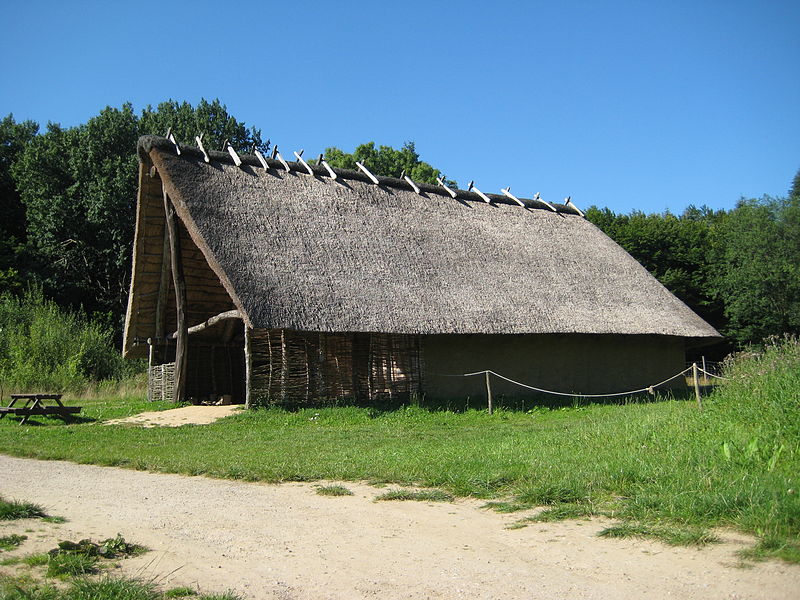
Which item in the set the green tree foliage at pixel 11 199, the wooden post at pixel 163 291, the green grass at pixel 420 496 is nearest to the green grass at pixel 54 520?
the green grass at pixel 420 496

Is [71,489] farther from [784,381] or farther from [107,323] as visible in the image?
[107,323]

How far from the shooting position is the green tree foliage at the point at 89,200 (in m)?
27.8

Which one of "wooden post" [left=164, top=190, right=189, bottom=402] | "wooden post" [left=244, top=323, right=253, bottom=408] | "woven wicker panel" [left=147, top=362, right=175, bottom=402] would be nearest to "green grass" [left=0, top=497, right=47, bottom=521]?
"wooden post" [left=244, top=323, right=253, bottom=408]

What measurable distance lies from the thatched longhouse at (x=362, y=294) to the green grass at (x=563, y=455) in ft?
7.55

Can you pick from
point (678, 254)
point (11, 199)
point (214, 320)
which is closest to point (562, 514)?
point (214, 320)

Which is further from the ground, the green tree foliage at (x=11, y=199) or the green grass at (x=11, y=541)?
the green tree foliage at (x=11, y=199)

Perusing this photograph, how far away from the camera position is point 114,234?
28.0m

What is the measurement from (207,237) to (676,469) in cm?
988

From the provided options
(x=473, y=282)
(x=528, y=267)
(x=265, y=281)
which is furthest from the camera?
(x=528, y=267)

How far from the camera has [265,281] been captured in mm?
12914

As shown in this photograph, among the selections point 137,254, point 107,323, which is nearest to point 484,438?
point 137,254

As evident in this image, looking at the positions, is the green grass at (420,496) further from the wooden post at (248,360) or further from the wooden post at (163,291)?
the wooden post at (163,291)

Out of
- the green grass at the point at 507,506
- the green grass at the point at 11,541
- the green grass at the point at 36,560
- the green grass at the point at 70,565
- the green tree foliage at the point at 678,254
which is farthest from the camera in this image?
the green tree foliage at the point at 678,254

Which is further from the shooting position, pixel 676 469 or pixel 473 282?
pixel 473 282
